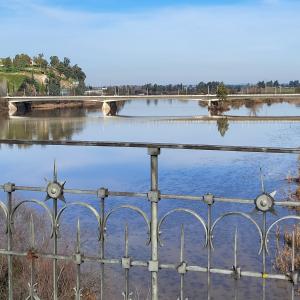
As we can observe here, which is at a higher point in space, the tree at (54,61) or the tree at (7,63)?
the tree at (54,61)

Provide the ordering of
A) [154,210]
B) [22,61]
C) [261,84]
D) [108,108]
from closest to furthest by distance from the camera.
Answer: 1. [154,210]
2. [108,108]
3. [261,84]
4. [22,61]

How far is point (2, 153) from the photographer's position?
1071 inches

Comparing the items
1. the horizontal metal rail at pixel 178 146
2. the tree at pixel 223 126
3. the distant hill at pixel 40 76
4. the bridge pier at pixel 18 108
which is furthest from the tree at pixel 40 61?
the horizontal metal rail at pixel 178 146

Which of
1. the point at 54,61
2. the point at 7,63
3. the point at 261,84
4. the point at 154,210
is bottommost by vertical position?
the point at 154,210

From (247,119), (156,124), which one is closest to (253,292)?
(156,124)

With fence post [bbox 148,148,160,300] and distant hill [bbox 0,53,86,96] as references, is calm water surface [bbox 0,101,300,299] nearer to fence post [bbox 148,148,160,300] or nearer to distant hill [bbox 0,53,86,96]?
fence post [bbox 148,148,160,300]

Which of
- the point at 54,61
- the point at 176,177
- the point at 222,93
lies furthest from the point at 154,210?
the point at 54,61

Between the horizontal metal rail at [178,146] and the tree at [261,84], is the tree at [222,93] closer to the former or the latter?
the tree at [261,84]

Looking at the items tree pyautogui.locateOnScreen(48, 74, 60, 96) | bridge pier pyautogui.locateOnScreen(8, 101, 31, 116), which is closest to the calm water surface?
bridge pier pyautogui.locateOnScreen(8, 101, 31, 116)

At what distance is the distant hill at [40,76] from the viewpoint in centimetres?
9638

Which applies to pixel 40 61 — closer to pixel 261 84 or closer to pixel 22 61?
pixel 22 61

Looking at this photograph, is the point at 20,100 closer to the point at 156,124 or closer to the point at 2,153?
the point at 156,124

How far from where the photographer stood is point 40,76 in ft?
368

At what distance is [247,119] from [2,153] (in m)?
28.3
